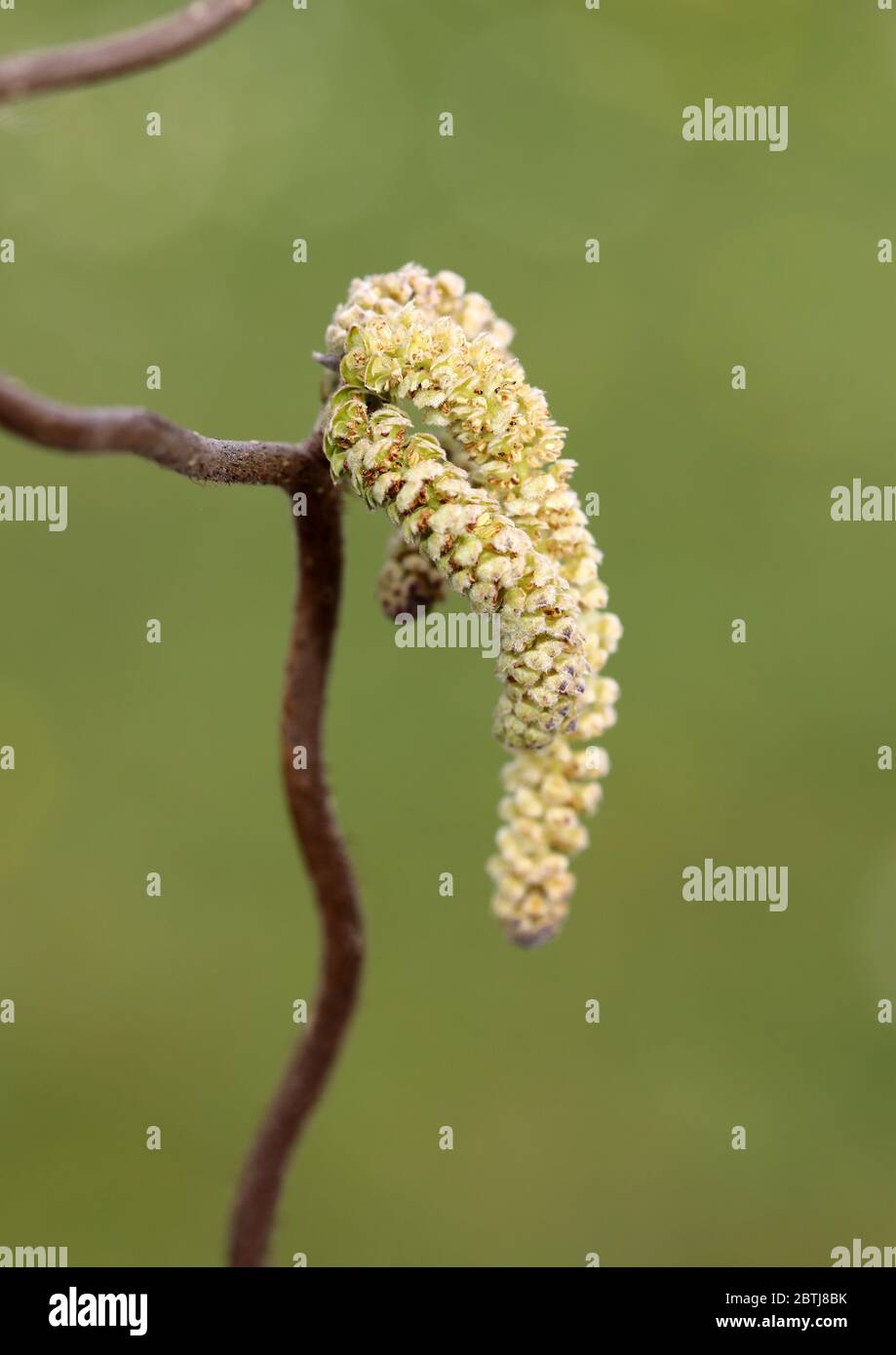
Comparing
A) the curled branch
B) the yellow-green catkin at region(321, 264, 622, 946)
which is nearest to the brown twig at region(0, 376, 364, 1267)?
the curled branch

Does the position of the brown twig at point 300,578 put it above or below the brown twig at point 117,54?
below

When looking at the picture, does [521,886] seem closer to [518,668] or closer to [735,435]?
[518,668]

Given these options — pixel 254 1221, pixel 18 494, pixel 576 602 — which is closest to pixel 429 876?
pixel 18 494

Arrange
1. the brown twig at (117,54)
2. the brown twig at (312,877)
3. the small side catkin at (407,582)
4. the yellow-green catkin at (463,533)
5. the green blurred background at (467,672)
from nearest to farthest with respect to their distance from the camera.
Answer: the brown twig at (117,54) → the yellow-green catkin at (463,533) → the brown twig at (312,877) → the small side catkin at (407,582) → the green blurred background at (467,672)

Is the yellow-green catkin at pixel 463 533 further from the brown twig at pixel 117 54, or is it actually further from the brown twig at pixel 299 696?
the brown twig at pixel 117 54

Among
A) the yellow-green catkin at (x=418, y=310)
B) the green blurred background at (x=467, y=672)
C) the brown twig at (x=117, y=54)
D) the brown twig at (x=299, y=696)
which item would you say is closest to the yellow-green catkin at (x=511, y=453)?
the yellow-green catkin at (x=418, y=310)

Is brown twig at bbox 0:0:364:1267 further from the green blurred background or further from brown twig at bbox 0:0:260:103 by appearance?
the green blurred background

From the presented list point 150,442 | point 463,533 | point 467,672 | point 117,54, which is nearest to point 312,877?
point 463,533

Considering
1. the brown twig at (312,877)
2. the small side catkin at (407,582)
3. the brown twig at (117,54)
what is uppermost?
A: the brown twig at (117,54)

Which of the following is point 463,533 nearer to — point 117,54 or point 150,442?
point 150,442
